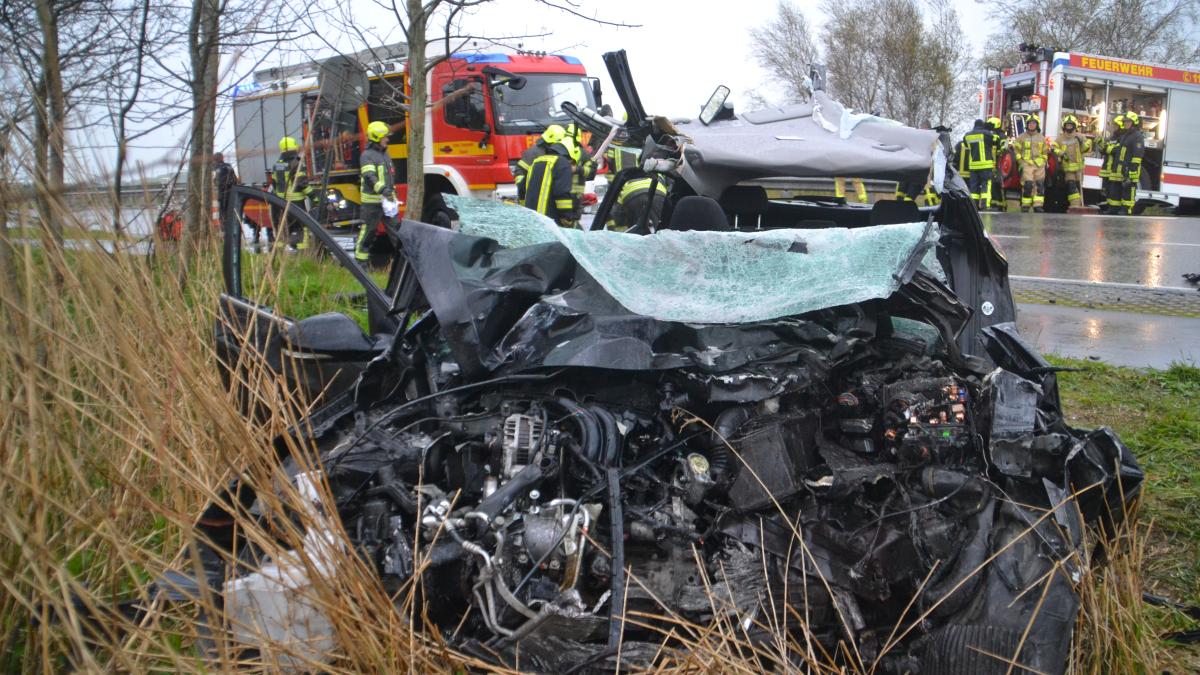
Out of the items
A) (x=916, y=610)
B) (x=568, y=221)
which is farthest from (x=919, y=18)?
(x=916, y=610)

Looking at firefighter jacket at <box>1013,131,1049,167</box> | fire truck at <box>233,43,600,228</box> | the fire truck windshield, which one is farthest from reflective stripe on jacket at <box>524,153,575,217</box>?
firefighter jacket at <box>1013,131,1049,167</box>

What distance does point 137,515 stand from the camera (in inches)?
101

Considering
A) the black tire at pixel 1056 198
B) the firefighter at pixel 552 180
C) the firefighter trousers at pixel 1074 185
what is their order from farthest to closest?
the black tire at pixel 1056 198, the firefighter trousers at pixel 1074 185, the firefighter at pixel 552 180

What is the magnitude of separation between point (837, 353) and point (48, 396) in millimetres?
2261

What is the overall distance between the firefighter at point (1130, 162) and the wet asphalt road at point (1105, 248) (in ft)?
10.6

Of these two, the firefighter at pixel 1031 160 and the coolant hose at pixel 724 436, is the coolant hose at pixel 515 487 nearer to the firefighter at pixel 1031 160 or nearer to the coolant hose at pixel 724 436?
the coolant hose at pixel 724 436

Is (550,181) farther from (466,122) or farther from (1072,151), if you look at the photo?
(1072,151)

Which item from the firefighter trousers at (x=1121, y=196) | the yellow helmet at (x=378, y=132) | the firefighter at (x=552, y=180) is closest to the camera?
the firefighter at (x=552, y=180)

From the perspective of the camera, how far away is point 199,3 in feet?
18.3

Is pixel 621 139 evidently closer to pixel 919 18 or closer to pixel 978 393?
pixel 978 393

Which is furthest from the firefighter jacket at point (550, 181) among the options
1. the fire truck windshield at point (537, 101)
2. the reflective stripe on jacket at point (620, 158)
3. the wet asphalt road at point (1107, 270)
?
the wet asphalt road at point (1107, 270)

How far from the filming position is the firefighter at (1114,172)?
17.9m

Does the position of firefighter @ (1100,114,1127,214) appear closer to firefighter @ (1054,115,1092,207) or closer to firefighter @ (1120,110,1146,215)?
firefighter @ (1120,110,1146,215)

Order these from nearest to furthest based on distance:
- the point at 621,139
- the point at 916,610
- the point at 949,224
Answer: the point at 916,610, the point at 949,224, the point at 621,139
